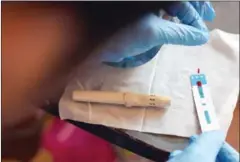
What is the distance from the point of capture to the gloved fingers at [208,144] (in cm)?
58

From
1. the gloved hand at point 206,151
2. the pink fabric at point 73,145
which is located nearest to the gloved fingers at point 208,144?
the gloved hand at point 206,151

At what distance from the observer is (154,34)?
0.56 m

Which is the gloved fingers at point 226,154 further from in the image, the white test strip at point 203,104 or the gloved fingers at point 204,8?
the gloved fingers at point 204,8

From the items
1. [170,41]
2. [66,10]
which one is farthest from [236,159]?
[66,10]

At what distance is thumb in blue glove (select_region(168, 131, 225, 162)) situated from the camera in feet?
1.86

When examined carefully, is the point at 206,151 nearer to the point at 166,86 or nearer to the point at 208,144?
the point at 208,144

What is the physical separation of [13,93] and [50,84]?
0.20 feet

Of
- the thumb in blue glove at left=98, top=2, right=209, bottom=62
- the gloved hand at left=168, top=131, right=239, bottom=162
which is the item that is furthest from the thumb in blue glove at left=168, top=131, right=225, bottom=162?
the thumb in blue glove at left=98, top=2, right=209, bottom=62

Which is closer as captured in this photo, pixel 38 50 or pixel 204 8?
pixel 38 50

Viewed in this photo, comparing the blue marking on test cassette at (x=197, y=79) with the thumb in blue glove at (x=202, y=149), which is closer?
the thumb in blue glove at (x=202, y=149)

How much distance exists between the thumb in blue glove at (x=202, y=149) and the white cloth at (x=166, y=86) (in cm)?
2

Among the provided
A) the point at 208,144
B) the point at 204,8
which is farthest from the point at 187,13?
the point at 208,144

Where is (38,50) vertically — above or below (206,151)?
above

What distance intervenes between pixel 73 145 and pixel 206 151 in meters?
0.18
